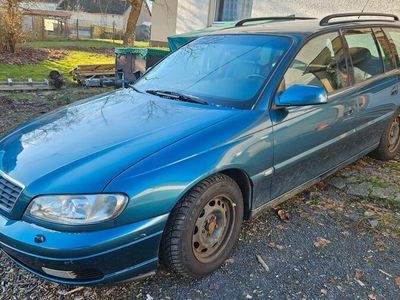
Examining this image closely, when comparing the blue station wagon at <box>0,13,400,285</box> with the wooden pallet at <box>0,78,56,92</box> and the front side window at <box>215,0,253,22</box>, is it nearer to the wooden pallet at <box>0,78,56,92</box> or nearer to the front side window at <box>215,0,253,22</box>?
the wooden pallet at <box>0,78,56,92</box>

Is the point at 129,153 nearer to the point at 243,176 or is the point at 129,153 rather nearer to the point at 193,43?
the point at 243,176

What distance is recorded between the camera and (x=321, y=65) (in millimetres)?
3600

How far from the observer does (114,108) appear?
10.6 feet

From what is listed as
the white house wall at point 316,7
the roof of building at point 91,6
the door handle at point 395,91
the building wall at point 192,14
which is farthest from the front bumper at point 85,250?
the roof of building at point 91,6

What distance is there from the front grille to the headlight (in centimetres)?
24

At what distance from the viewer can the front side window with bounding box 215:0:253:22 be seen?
10.6m

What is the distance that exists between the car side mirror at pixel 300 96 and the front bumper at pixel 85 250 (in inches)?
51.1

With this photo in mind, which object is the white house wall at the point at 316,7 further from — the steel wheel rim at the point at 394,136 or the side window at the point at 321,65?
the side window at the point at 321,65

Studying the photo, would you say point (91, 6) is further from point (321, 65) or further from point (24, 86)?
point (321, 65)

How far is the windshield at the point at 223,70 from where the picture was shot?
3.14 meters

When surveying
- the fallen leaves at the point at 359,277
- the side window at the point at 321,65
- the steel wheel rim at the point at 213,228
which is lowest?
the fallen leaves at the point at 359,277

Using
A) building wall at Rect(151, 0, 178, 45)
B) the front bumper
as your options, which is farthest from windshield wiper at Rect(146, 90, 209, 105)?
building wall at Rect(151, 0, 178, 45)

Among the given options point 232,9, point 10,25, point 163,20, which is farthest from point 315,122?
point 163,20

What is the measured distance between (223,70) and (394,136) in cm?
268
